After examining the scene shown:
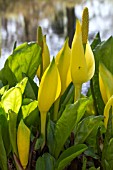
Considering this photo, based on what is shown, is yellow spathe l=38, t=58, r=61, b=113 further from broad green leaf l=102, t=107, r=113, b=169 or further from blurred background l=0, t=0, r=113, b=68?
blurred background l=0, t=0, r=113, b=68

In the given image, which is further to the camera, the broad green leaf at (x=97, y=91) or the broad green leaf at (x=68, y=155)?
the broad green leaf at (x=97, y=91)

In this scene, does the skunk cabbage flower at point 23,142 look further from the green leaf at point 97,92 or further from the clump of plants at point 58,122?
the green leaf at point 97,92

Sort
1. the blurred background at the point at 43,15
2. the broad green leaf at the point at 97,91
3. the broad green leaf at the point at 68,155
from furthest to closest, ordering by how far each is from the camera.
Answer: the blurred background at the point at 43,15 < the broad green leaf at the point at 97,91 < the broad green leaf at the point at 68,155

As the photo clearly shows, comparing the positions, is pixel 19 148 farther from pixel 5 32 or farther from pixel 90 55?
pixel 5 32

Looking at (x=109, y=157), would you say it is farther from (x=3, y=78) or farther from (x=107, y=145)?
(x=3, y=78)

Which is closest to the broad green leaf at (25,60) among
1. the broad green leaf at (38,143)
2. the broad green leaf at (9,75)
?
the broad green leaf at (9,75)

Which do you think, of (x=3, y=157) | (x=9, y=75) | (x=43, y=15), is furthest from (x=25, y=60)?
(x=43, y=15)

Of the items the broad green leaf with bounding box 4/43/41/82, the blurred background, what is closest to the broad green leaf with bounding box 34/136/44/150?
the broad green leaf with bounding box 4/43/41/82
